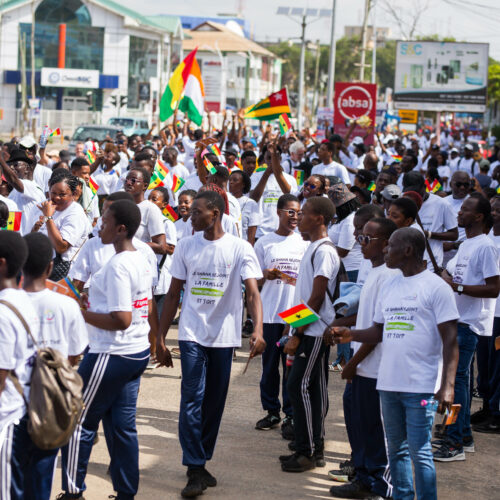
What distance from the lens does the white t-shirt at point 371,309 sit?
18.5ft

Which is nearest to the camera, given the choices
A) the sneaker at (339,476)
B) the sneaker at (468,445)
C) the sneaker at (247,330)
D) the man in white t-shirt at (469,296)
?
the sneaker at (339,476)

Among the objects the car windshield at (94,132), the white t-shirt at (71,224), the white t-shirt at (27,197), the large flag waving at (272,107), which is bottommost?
the white t-shirt at (71,224)

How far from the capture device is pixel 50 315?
4402mm

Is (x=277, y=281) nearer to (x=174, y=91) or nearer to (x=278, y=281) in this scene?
(x=278, y=281)

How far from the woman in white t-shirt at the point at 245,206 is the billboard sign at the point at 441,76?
25360 millimetres

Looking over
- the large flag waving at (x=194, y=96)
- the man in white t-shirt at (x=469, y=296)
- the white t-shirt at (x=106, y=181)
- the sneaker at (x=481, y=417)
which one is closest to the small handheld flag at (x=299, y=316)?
the man in white t-shirt at (x=469, y=296)

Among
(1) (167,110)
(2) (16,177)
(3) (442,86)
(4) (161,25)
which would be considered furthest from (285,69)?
(2) (16,177)

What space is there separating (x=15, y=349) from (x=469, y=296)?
3938mm

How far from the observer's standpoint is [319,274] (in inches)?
248

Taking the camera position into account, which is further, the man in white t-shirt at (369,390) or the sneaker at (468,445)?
the sneaker at (468,445)

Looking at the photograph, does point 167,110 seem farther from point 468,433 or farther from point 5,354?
point 5,354

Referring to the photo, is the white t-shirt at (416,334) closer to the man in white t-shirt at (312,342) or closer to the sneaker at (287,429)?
the man in white t-shirt at (312,342)

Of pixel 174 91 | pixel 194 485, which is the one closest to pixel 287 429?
pixel 194 485

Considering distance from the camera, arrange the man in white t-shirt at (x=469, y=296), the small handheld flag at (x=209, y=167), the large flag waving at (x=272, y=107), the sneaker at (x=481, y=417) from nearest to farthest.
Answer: the man in white t-shirt at (x=469, y=296), the sneaker at (x=481, y=417), the small handheld flag at (x=209, y=167), the large flag waving at (x=272, y=107)
